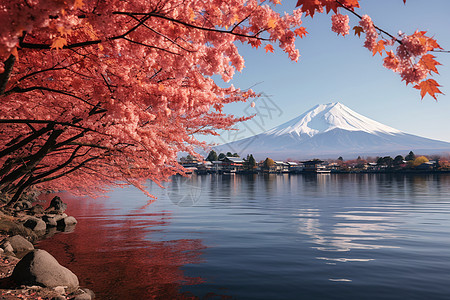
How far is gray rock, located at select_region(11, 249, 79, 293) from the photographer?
7.80 metres

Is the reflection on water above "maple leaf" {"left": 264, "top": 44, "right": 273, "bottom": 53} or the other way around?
the other way around

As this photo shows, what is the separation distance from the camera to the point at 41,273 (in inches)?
313

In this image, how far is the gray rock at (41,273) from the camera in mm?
7801

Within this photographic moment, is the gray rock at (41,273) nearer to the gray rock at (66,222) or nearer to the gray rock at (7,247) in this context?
the gray rock at (7,247)

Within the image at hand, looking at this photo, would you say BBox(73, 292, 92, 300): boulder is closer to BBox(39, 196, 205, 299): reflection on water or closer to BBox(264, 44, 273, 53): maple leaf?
BBox(39, 196, 205, 299): reflection on water

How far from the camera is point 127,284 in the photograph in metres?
9.21

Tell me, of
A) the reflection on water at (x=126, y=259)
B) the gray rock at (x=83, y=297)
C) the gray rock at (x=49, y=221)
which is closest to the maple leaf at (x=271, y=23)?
the reflection on water at (x=126, y=259)

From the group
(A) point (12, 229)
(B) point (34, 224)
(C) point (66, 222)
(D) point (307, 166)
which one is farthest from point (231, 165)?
(A) point (12, 229)

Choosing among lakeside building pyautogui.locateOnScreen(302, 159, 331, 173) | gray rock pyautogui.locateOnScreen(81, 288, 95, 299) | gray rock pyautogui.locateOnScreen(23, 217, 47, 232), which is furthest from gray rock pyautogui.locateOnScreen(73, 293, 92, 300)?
lakeside building pyautogui.locateOnScreen(302, 159, 331, 173)

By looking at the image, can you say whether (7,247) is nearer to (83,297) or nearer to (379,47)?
(83,297)

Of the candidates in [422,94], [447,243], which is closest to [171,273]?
[422,94]

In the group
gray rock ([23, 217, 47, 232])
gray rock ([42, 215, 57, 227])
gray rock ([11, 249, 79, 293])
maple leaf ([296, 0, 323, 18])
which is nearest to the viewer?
maple leaf ([296, 0, 323, 18])

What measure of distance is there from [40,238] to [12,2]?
15.4 meters

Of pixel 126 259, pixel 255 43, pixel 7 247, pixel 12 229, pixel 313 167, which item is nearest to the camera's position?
pixel 255 43
